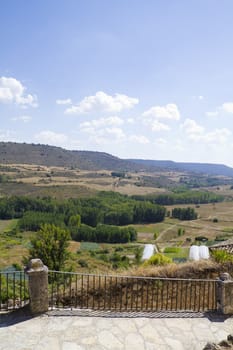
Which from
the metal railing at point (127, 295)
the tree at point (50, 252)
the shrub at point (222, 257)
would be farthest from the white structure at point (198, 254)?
the tree at point (50, 252)

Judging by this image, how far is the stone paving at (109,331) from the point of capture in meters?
6.61

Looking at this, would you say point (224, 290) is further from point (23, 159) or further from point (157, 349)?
point (23, 159)

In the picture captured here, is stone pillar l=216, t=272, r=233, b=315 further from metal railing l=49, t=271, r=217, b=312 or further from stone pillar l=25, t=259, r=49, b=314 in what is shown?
stone pillar l=25, t=259, r=49, b=314

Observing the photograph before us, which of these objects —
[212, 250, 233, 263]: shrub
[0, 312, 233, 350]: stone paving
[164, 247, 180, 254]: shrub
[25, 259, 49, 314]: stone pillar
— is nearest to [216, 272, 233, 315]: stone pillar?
[0, 312, 233, 350]: stone paving

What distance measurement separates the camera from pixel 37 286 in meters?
7.76

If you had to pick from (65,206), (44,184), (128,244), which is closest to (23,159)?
(44,184)

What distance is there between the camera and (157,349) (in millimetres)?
6609

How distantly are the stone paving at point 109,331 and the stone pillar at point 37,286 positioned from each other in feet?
0.80

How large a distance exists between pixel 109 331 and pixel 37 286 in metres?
1.96

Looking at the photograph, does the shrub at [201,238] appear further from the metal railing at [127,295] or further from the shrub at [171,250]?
the metal railing at [127,295]

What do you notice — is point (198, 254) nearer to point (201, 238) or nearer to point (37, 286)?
point (37, 286)

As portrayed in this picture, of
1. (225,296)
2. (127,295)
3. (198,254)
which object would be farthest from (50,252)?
(225,296)

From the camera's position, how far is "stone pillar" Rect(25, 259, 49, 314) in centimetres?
766

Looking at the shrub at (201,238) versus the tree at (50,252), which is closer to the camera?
the tree at (50,252)
